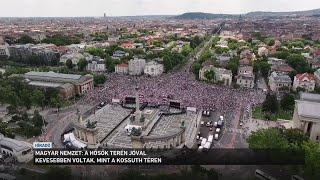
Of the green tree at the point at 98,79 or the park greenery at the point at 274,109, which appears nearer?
the park greenery at the point at 274,109

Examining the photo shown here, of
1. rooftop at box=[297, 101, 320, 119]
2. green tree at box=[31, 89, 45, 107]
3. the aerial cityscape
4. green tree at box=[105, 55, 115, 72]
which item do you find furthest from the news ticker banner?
green tree at box=[105, 55, 115, 72]

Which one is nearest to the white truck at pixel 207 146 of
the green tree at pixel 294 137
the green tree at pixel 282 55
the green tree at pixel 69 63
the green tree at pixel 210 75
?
the green tree at pixel 294 137

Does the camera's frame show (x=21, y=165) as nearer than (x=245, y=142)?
Yes

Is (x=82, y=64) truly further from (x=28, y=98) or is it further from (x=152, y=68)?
(x=28, y=98)

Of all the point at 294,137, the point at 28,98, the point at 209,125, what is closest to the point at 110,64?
the point at 28,98

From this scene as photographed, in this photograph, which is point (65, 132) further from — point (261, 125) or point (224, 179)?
point (261, 125)

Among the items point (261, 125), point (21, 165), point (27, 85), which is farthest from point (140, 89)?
point (21, 165)

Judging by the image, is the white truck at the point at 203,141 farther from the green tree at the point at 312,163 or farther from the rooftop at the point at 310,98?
the rooftop at the point at 310,98
